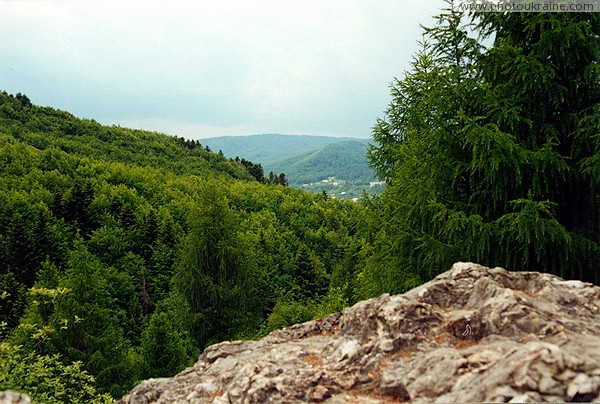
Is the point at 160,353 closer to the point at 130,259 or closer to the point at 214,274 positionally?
the point at 214,274

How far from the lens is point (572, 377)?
3.28m

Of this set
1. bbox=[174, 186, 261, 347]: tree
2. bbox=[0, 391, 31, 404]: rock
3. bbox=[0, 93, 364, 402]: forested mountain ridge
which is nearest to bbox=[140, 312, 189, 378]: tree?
bbox=[0, 93, 364, 402]: forested mountain ridge

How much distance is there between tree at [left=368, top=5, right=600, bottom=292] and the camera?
7254mm

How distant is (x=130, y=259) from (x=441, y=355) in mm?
40660

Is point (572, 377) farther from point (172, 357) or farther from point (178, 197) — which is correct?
point (178, 197)

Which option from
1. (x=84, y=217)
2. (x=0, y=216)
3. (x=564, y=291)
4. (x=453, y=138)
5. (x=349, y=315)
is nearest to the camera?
(x=564, y=291)

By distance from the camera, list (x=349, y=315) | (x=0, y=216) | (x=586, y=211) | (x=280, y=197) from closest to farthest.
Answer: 1. (x=349, y=315)
2. (x=586, y=211)
3. (x=0, y=216)
4. (x=280, y=197)

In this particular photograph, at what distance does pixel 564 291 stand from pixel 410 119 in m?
8.22

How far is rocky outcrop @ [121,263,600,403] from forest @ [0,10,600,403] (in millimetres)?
2355

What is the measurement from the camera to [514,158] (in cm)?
720

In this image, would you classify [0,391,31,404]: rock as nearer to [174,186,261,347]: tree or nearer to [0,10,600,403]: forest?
[0,10,600,403]: forest

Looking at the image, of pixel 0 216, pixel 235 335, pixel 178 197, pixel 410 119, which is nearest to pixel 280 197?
pixel 178 197

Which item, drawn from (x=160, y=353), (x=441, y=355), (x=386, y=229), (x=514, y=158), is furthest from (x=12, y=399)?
(x=160, y=353)

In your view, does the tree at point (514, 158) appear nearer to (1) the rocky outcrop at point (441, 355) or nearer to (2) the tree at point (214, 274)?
(1) the rocky outcrop at point (441, 355)
